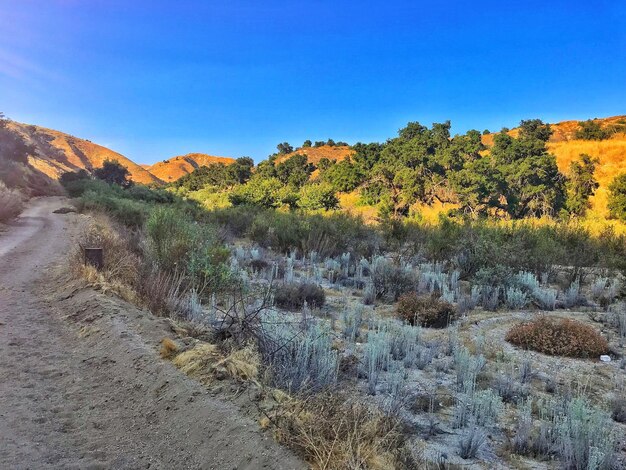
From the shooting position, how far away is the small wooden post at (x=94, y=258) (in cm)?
836

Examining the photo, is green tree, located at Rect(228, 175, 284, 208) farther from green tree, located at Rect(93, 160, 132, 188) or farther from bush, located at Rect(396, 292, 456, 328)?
bush, located at Rect(396, 292, 456, 328)

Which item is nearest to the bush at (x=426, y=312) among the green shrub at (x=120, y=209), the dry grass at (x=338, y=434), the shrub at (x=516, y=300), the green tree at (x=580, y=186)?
the shrub at (x=516, y=300)

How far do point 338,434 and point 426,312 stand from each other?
574 cm

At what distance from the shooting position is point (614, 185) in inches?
1056

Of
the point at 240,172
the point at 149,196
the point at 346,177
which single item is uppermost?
the point at 240,172

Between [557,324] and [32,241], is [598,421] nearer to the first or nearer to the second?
[557,324]

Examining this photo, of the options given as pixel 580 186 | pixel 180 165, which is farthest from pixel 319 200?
pixel 180 165

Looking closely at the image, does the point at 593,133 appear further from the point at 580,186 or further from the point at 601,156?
the point at 580,186

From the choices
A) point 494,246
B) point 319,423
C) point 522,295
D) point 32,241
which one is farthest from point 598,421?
point 32,241

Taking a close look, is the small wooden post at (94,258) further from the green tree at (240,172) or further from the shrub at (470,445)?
the green tree at (240,172)

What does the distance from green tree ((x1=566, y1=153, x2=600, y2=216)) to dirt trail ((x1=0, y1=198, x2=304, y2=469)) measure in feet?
108

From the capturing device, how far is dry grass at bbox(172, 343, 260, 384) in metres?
3.82

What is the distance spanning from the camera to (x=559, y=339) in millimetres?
6598

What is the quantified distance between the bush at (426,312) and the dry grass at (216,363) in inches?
→ 171
